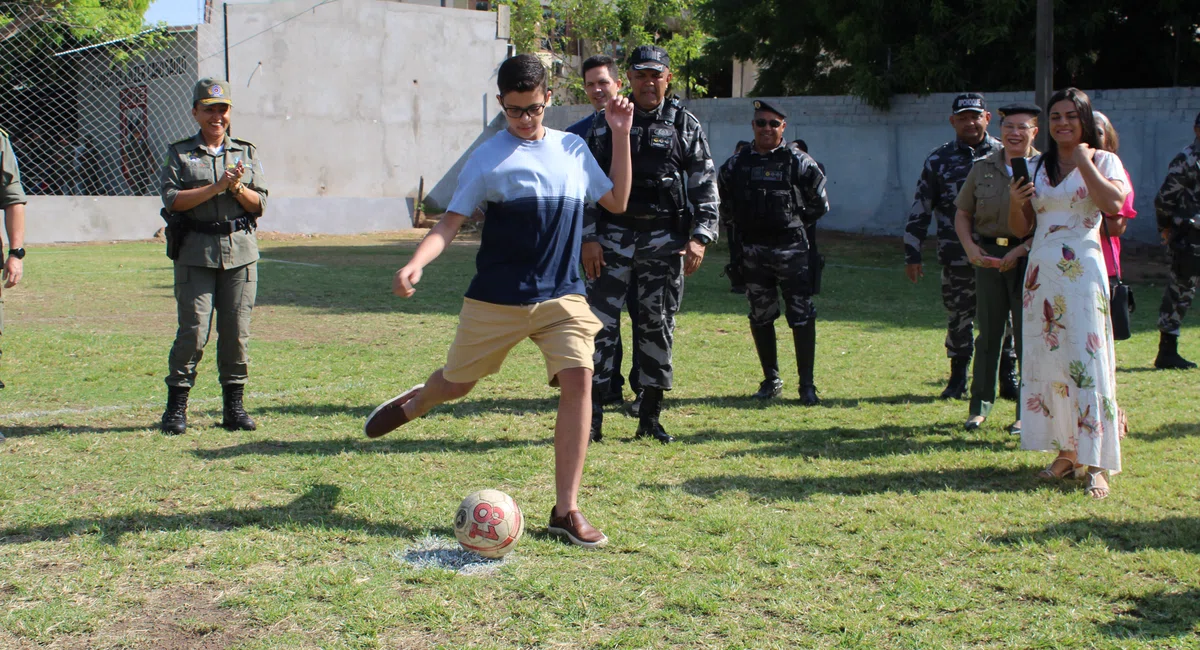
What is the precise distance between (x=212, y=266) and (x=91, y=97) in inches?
796

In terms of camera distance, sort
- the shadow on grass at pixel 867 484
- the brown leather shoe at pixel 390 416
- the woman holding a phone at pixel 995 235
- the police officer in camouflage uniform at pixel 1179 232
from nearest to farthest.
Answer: the brown leather shoe at pixel 390 416 → the shadow on grass at pixel 867 484 → the woman holding a phone at pixel 995 235 → the police officer in camouflage uniform at pixel 1179 232

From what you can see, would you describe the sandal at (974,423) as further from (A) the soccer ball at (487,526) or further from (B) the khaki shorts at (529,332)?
(A) the soccer ball at (487,526)

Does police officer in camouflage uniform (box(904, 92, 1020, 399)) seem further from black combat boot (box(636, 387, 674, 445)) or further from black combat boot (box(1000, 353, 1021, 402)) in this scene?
black combat boot (box(636, 387, 674, 445))

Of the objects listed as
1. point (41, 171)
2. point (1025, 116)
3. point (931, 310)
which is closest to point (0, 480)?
point (1025, 116)

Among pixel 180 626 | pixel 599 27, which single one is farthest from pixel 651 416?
pixel 599 27

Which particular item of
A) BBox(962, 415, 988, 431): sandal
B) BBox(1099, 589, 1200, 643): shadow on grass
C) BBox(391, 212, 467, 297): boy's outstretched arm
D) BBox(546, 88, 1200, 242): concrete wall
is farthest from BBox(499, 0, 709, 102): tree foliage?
BBox(1099, 589, 1200, 643): shadow on grass

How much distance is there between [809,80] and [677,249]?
2209 centimetres

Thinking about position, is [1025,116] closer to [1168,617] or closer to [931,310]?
[1168,617]

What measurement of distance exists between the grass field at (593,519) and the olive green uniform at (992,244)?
0.58 m

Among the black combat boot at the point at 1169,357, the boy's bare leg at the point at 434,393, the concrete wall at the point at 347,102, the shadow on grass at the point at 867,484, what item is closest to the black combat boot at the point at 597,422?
the shadow on grass at the point at 867,484

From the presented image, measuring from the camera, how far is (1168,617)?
12.5 ft

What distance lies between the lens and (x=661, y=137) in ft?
20.5

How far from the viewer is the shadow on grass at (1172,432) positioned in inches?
263

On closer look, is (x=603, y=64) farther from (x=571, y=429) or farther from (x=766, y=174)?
(x=571, y=429)
